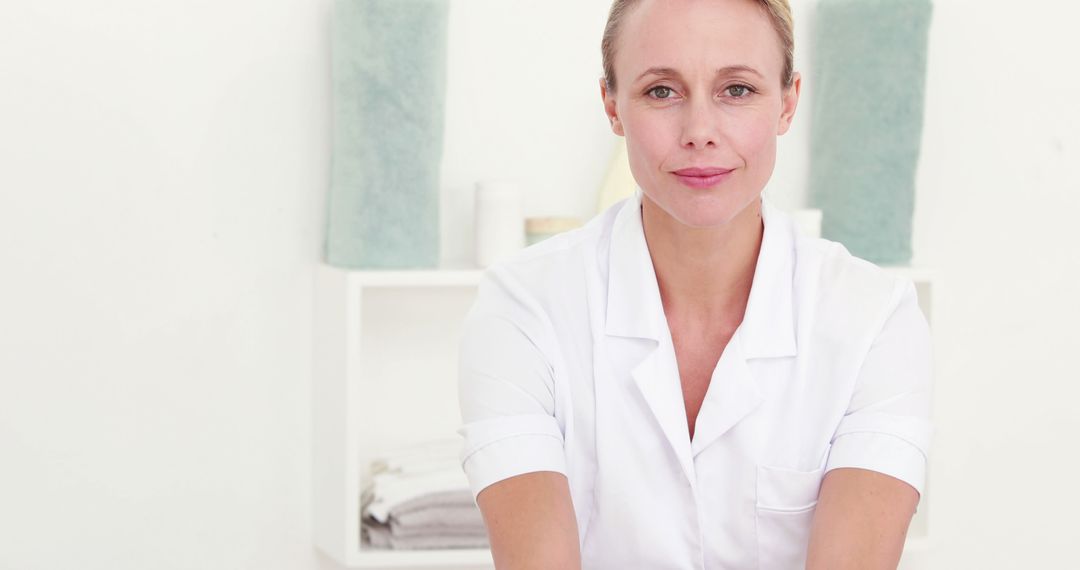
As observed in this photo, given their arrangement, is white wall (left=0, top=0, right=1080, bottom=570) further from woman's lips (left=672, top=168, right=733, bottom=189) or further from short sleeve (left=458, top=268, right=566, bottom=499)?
woman's lips (left=672, top=168, right=733, bottom=189)

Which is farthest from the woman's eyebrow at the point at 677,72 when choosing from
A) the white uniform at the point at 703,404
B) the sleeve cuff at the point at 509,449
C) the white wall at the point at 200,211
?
the white wall at the point at 200,211

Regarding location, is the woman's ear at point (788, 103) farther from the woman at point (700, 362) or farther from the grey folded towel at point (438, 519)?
the grey folded towel at point (438, 519)

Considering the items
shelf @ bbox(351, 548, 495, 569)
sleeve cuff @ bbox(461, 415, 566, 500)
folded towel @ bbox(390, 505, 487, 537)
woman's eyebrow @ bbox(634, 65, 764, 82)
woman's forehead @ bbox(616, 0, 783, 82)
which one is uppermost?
woman's forehead @ bbox(616, 0, 783, 82)

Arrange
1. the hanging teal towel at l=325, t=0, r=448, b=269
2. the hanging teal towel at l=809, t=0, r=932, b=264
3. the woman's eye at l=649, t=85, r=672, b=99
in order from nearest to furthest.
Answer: the woman's eye at l=649, t=85, r=672, b=99
the hanging teal towel at l=325, t=0, r=448, b=269
the hanging teal towel at l=809, t=0, r=932, b=264

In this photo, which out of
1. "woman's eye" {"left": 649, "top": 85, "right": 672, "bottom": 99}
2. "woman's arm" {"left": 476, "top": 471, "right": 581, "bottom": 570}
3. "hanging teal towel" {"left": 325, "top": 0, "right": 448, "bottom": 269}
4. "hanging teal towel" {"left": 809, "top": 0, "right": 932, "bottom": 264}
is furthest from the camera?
"hanging teal towel" {"left": 809, "top": 0, "right": 932, "bottom": 264}

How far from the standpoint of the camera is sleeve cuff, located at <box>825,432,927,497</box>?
1.34m

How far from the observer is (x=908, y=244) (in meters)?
2.33

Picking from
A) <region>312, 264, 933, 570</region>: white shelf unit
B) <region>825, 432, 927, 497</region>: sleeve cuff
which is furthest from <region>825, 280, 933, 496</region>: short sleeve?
<region>312, 264, 933, 570</region>: white shelf unit

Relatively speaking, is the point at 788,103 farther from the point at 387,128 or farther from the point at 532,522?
the point at 387,128

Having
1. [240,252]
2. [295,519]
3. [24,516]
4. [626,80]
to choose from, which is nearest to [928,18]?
[626,80]

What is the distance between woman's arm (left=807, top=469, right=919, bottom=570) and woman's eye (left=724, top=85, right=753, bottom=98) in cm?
39

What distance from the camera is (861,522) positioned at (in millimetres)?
1313

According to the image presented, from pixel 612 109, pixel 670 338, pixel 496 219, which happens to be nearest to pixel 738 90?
pixel 612 109

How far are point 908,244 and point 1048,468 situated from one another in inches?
23.3
